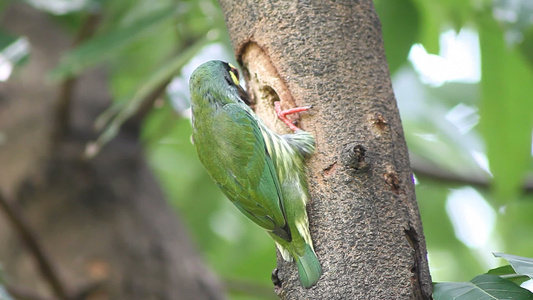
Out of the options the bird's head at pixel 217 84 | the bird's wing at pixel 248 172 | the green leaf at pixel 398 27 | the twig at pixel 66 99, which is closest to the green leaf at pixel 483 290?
the bird's wing at pixel 248 172

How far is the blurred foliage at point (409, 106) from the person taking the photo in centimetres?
317

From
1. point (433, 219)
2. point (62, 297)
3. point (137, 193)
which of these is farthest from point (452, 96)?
point (62, 297)

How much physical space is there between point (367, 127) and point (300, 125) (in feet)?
0.99

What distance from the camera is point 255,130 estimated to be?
2549 millimetres

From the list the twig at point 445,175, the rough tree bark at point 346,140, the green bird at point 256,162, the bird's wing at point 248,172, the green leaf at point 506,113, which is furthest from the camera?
the twig at point 445,175

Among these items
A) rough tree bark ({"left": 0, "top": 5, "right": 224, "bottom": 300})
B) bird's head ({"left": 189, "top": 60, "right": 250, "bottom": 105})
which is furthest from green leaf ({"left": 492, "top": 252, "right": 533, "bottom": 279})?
rough tree bark ({"left": 0, "top": 5, "right": 224, "bottom": 300})

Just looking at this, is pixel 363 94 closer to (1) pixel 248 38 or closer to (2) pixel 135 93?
(1) pixel 248 38

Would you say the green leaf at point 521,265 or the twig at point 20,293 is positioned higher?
the twig at point 20,293

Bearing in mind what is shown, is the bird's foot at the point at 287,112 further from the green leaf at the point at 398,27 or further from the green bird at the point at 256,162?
the green leaf at the point at 398,27

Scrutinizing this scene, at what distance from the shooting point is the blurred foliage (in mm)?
3174

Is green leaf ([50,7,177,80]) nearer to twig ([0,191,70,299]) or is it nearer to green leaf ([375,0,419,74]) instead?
twig ([0,191,70,299])

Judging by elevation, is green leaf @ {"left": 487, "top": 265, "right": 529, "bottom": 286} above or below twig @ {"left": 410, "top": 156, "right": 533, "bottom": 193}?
above

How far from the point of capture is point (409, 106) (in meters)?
4.22

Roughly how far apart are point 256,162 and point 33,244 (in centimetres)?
142
